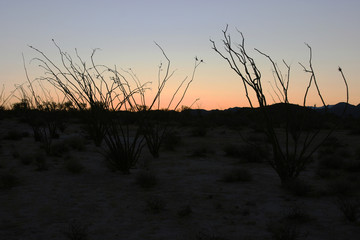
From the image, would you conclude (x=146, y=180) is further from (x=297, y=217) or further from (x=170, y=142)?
(x=170, y=142)

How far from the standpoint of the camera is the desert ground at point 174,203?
3.50m

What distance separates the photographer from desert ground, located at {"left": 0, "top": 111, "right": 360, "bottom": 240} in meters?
3.50

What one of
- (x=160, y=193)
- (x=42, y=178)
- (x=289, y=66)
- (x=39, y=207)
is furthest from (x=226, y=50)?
(x=42, y=178)

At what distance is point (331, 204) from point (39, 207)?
12.9 feet

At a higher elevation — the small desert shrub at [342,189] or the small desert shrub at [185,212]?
the small desert shrub at [342,189]

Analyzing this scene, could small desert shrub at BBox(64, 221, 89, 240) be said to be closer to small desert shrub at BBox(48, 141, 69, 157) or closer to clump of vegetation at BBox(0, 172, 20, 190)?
clump of vegetation at BBox(0, 172, 20, 190)

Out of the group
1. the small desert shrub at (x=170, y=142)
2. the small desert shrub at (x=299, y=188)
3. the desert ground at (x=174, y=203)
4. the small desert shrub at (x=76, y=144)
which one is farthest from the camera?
the small desert shrub at (x=170, y=142)

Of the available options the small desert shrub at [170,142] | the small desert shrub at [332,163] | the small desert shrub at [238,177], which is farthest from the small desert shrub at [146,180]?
the small desert shrub at [170,142]

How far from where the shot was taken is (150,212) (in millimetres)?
4152

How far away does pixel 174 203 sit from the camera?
452 cm

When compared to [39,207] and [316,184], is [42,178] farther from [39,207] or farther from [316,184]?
[316,184]

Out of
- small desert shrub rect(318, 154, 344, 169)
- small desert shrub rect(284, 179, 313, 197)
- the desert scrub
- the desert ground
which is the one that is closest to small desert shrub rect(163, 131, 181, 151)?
the desert ground

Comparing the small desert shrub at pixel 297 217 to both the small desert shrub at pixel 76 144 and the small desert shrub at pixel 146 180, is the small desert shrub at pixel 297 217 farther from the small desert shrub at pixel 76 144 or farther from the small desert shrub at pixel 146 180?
the small desert shrub at pixel 76 144

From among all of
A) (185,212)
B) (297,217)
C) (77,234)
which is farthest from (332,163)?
(77,234)
